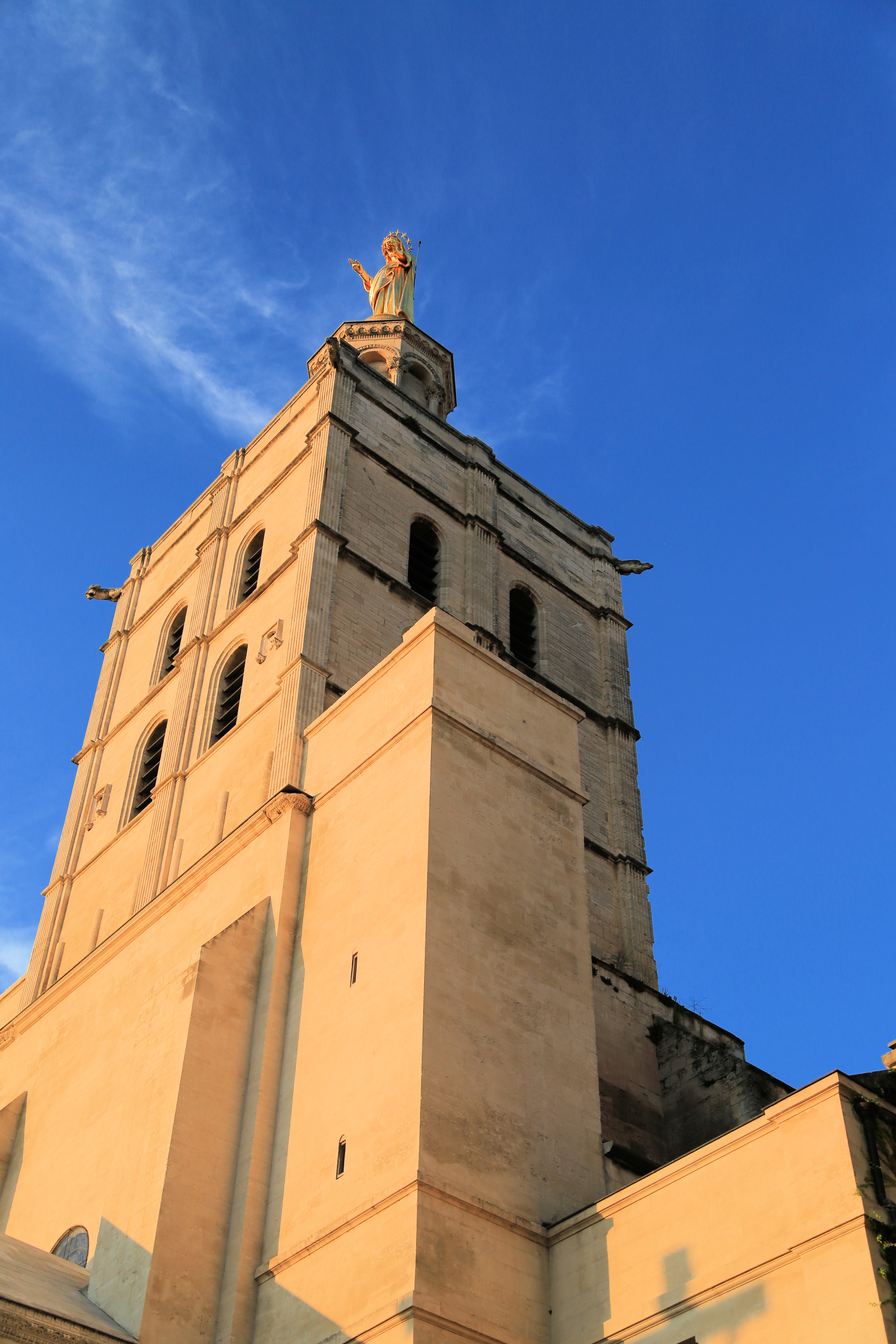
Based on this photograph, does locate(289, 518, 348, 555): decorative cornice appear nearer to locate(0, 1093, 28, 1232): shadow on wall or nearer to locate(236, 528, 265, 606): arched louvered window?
locate(236, 528, 265, 606): arched louvered window

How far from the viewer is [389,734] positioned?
21594 mm

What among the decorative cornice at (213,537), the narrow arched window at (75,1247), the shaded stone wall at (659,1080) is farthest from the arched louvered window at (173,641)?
the narrow arched window at (75,1247)

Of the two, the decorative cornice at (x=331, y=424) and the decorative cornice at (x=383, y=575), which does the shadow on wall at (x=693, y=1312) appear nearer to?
the decorative cornice at (x=383, y=575)

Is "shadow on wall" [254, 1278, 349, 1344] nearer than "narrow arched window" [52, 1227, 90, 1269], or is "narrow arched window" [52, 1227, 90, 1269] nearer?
"shadow on wall" [254, 1278, 349, 1344]

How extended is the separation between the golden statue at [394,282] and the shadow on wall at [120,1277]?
110ft

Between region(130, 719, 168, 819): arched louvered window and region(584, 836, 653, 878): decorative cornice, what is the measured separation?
30.5ft

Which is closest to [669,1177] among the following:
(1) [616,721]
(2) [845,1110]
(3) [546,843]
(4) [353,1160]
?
(2) [845,1110]

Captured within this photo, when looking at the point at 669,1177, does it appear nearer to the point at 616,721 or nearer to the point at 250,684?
the point at 250,684

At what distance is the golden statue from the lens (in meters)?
47.1

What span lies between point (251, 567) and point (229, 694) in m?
4.17

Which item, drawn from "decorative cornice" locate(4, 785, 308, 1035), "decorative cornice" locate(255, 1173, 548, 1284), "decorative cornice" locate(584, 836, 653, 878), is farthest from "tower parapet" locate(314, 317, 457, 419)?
"decorative cornice" locate(255, 1173, 548, 1284)

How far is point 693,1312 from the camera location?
49.0ft

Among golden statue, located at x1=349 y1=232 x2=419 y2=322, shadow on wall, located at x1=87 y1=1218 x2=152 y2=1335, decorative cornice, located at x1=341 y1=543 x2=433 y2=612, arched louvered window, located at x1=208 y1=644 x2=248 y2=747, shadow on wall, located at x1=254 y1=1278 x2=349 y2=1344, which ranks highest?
golden statue, located at x1=349 y1=232 x2=419 y2=322

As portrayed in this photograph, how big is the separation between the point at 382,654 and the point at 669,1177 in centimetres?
1441
